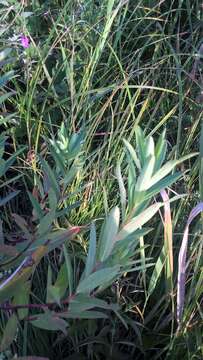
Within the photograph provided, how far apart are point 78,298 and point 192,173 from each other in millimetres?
515

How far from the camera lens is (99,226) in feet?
3.75

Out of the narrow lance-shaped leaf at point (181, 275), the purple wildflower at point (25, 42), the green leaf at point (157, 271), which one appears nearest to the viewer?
the narrow lance-shaped leaf at point (181, 275)

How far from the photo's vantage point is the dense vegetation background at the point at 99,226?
2.26 feet

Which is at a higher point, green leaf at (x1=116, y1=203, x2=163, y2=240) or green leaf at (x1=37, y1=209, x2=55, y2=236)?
green leaf at (x1=37, y1=209, x2=55, y2=236)

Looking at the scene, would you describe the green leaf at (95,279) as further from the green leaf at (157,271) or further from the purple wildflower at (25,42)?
the purple wildflower at (25,42)

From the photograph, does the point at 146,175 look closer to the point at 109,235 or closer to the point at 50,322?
the point at 109,235

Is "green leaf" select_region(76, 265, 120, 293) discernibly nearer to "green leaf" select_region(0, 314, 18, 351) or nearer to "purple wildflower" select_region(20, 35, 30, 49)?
"green leaf" select_region(0, 314, 18, 351)

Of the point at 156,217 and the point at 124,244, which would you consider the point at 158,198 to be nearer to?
the point at 156,217

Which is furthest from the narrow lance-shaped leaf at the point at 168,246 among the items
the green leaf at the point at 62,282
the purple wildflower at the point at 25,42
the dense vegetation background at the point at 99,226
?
the purple wildflower at the point at 25,42

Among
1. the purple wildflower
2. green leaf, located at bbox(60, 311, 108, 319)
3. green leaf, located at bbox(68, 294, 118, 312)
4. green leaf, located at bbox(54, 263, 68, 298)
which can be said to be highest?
the purple wildflower

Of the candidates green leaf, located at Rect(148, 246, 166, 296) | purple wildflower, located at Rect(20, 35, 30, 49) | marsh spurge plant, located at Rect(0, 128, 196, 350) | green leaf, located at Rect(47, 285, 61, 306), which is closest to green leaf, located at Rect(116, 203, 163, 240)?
marsh spurge plant, located at Rect(0, 128, 196, 350)

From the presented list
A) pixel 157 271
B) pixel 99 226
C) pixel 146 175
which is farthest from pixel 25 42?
pixel 146 175

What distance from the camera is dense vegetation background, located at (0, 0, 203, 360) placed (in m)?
0.69

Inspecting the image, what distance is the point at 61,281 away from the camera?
678 mm
